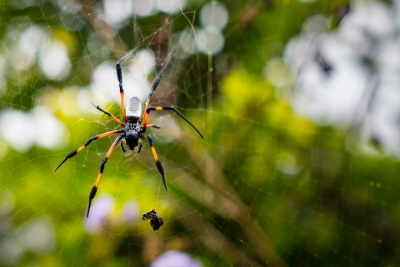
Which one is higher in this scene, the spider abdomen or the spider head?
the spider head

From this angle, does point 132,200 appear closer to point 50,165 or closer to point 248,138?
point 50,165

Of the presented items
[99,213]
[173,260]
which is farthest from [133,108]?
[173,260]

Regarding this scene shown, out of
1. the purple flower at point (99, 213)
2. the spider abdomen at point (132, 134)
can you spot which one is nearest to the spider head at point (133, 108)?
the spider abdomen at point (132, 134)

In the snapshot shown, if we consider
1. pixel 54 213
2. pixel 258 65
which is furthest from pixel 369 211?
pixel 54 213

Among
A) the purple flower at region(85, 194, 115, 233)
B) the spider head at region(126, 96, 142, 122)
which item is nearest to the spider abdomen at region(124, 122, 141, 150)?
the spider head at region(126, 96, 142, 122)

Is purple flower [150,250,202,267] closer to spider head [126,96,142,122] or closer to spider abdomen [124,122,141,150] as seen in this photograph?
spider abdomen [124,122,141,150]

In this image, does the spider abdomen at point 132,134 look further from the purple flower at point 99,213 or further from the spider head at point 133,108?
the purple flower at point 99,213

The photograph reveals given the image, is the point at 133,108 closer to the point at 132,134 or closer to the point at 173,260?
the point at 132,134
